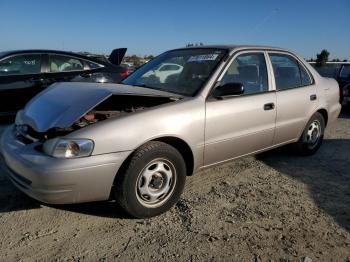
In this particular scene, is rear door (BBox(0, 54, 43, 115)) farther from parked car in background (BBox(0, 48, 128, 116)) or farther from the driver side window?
the driver side window

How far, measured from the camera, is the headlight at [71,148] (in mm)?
3049

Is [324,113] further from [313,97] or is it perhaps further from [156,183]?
[156,183]

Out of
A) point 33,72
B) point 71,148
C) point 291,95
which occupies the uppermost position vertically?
point 33,72

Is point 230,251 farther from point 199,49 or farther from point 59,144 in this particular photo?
point 199,49

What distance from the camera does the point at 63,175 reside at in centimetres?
298

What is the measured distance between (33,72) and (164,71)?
3.54 meters

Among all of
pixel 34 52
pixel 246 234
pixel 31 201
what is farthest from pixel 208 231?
pixel 34 52

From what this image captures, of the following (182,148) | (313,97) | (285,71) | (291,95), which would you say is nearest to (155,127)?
(182,148)

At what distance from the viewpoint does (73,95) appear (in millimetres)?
3768

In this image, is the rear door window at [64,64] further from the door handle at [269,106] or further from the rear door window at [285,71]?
the door handle at [269,106]

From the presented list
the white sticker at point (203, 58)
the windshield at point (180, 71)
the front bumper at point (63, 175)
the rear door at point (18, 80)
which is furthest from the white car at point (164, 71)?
the rear door at point (18, 80)

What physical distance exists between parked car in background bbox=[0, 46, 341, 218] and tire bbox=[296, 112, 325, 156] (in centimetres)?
21

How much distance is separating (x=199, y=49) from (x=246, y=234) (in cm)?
237

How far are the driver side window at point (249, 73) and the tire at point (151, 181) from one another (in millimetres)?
1163
